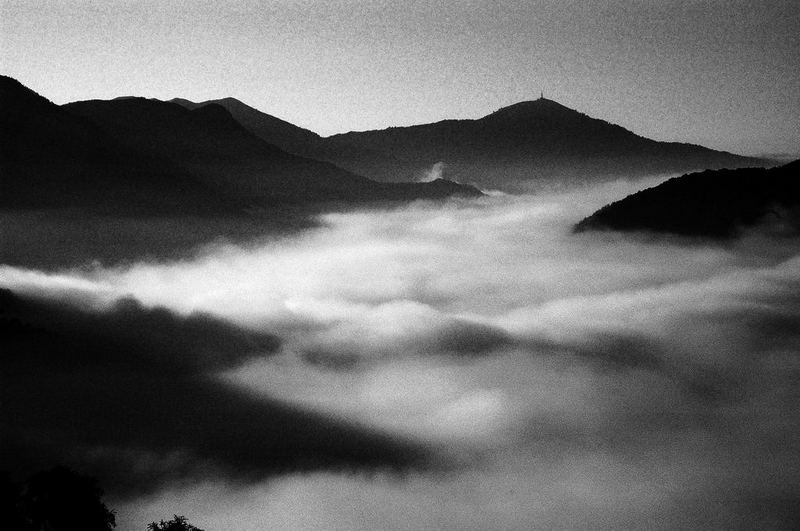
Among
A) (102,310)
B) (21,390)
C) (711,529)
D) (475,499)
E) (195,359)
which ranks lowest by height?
(711,529)

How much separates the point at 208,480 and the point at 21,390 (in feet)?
111

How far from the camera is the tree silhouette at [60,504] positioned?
45281mm

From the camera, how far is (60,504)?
46.1 m

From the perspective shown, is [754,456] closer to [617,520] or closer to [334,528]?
[617,520]

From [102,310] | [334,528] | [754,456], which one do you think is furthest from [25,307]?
[754,456]

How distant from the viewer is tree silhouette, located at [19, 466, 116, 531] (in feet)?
149

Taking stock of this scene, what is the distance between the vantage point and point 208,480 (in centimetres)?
12888

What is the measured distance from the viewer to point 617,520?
175000mm

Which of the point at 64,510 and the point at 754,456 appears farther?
the point at 754,456

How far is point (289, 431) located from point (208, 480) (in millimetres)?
42177

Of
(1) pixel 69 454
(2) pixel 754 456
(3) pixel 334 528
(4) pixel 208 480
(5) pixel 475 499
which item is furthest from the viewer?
(2) pixel 754 456

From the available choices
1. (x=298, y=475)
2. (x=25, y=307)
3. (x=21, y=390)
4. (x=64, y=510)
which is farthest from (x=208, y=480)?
(x=64, y=510)

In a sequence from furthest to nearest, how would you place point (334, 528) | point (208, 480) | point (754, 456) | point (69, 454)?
point (754, 456) < point (334, 528) < point (208, 480) < point (69, 454)

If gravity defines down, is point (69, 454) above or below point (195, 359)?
below
